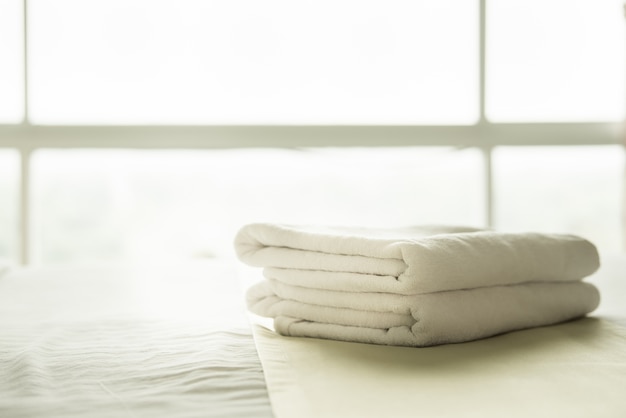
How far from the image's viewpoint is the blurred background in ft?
8.21

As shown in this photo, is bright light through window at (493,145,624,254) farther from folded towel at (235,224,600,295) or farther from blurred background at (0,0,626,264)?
folded towel at (235,224,600,295)

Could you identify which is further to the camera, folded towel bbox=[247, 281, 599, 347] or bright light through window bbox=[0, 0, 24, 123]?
bright light through window bbox=[0, 0, 24, 123]

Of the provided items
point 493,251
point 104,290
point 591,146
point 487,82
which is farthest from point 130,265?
point 591,146

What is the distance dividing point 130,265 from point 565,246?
3.39ft

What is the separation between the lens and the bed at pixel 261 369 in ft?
2.35

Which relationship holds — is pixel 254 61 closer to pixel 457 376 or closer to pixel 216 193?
pixel 216 193

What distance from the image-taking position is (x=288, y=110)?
2613mm

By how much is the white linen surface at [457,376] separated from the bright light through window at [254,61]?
1.63 meters

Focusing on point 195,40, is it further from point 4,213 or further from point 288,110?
point 4,213

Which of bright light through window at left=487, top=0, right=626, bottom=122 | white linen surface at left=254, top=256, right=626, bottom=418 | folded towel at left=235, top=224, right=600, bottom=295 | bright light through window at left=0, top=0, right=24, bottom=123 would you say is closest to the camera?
white linen surface at left=254, top=256, right=626, bottom=418

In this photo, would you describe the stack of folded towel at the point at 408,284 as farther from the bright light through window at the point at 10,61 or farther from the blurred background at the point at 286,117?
the bright light through window at the point at 10,61

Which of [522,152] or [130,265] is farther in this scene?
[522,152]

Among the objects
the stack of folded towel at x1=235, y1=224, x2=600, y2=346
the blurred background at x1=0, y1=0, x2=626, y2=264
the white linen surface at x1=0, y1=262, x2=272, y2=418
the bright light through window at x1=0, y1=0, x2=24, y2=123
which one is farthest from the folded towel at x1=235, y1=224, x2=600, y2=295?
the bright light through window at x1=0, y1=0, x2=24, y2=123

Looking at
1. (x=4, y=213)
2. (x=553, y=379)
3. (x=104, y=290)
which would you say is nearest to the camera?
(x=553, y=379)
